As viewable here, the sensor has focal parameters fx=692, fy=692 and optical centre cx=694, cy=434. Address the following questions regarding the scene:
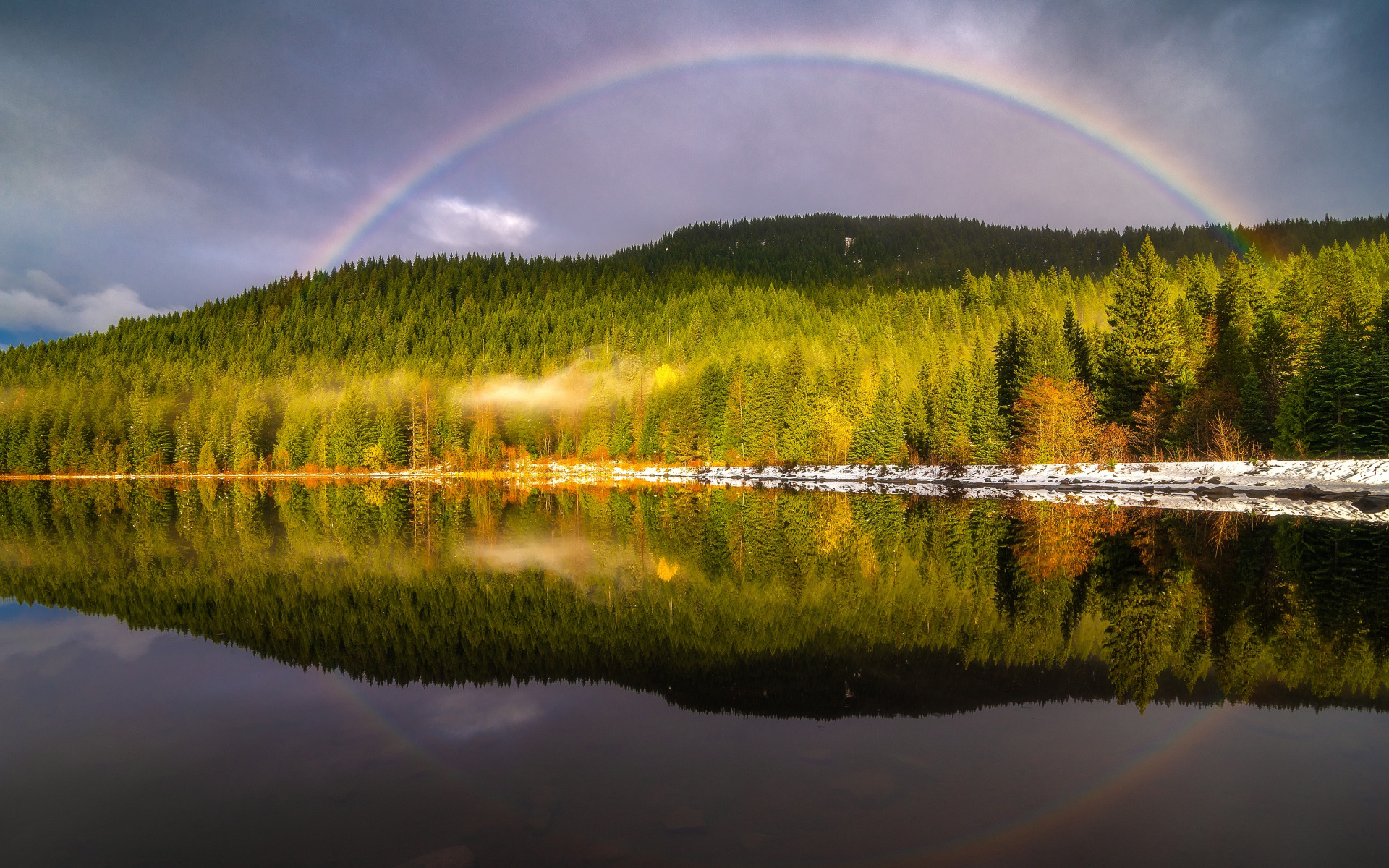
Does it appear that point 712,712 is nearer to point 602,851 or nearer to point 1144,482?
point 602,851

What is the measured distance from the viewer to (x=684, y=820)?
6000 millimetres

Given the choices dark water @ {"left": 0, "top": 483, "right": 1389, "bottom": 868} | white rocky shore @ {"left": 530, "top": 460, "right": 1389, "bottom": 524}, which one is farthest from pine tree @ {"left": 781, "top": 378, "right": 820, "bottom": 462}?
dark water @ {"left": 0, "top": 483, "right": 1389, "bottom": 868}

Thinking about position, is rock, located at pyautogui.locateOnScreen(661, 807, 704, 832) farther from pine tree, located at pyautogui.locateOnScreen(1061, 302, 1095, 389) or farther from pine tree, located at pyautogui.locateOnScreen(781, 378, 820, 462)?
pine tree, located at pyautogui.locateOnScreen(781, 378, 820, 462)

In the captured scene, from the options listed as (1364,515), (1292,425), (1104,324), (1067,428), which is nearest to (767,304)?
(1104,324)

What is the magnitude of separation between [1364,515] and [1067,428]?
2599cm

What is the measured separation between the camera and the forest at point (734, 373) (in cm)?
5128

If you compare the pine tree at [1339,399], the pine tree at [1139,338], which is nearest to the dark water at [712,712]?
the pine tree at [1339,399]

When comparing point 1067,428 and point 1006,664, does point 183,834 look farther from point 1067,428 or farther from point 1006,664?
point 1067,428

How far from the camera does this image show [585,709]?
8.71 m

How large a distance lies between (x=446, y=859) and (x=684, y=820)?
6.40 ft

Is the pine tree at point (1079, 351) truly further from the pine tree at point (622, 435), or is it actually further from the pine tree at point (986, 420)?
the pine tree at point (622, 435)

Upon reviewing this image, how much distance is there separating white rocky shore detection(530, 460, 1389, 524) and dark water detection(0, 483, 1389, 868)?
18836 millimetres

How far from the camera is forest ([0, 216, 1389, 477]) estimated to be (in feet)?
168

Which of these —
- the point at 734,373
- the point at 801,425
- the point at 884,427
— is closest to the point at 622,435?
the point at 734,373
